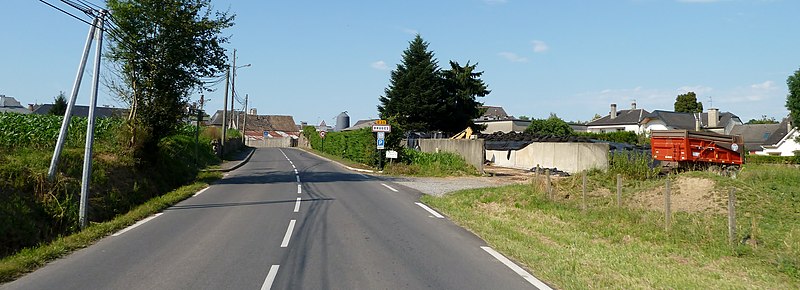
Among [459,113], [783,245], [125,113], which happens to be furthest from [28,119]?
[459,113]

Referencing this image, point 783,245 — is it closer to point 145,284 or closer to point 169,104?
point 145,284

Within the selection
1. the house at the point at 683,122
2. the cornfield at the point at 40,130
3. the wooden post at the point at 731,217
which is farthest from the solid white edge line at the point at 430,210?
the house at the point at 683,122

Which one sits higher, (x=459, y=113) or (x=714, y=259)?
(x=459, y=113)

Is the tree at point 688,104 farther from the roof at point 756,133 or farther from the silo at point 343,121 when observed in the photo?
the silo at point 343,121

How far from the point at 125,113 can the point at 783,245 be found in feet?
69.3

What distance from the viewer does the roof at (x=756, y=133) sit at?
7420cm

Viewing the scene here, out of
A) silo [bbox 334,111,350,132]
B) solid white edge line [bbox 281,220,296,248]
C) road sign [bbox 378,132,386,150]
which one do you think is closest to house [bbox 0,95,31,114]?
silo [bbox 334,111,350,132]

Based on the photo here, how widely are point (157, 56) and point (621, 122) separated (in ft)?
241

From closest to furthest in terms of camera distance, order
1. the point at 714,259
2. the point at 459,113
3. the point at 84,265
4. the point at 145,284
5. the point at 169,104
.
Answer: the point at 145,284 < the point at 84,265 < the point at 714,259 < the point at 169,104 < the point at 459,113

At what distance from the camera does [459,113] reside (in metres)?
64.2

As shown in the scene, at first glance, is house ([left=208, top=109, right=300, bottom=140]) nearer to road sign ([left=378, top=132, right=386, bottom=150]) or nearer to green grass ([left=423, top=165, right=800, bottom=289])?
road sign ([left=378, top=132, right=386, bottom=150])

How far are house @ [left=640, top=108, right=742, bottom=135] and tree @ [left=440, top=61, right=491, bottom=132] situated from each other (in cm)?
2420

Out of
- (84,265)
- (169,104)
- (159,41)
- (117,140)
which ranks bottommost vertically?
(84,265)

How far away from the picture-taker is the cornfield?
20.5m
